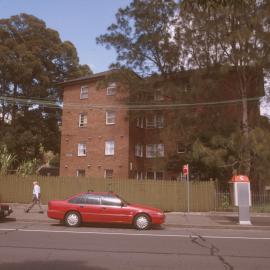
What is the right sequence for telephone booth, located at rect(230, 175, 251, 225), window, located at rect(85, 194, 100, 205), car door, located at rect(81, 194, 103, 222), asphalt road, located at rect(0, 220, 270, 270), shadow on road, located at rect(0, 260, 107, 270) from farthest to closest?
telephone booth, located at rect(230, 175, 251, 225) < window, located at rect(85, 194, 100, 205) < car door, located at rect(81, 194, 103, 222) < asphalt road, located at rect(0, 220, 270, 270) < shadow on road, located at rect(0, 260, 107, 270)

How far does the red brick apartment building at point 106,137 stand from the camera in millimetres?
35531

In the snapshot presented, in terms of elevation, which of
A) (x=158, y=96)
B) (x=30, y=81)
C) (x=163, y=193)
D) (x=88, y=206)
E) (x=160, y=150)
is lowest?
(x=88, y=206)

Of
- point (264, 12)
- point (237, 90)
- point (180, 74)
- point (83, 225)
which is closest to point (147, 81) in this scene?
point (180, 74)

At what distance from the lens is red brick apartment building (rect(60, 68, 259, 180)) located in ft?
117

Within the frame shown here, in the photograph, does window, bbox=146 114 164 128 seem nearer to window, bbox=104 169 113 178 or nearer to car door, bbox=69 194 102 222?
window, bbox=104 169 113 178

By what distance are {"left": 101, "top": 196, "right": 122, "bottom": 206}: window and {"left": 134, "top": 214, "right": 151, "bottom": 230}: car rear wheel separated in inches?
37.2

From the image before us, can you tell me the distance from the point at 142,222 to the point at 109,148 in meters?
21.2

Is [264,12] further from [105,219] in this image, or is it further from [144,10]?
[105,219]

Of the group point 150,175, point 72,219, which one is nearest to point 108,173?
point 150,175

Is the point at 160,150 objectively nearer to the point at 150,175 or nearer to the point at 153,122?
the point at 150,175

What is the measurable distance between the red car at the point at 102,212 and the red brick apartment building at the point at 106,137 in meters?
17.6

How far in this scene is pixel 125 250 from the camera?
10.1 metres

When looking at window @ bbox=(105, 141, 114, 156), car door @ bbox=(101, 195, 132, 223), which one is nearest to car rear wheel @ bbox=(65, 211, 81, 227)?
car door @ bbox=(101, 195, 132, 223)

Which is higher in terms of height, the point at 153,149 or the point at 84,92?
the point at 84,92
